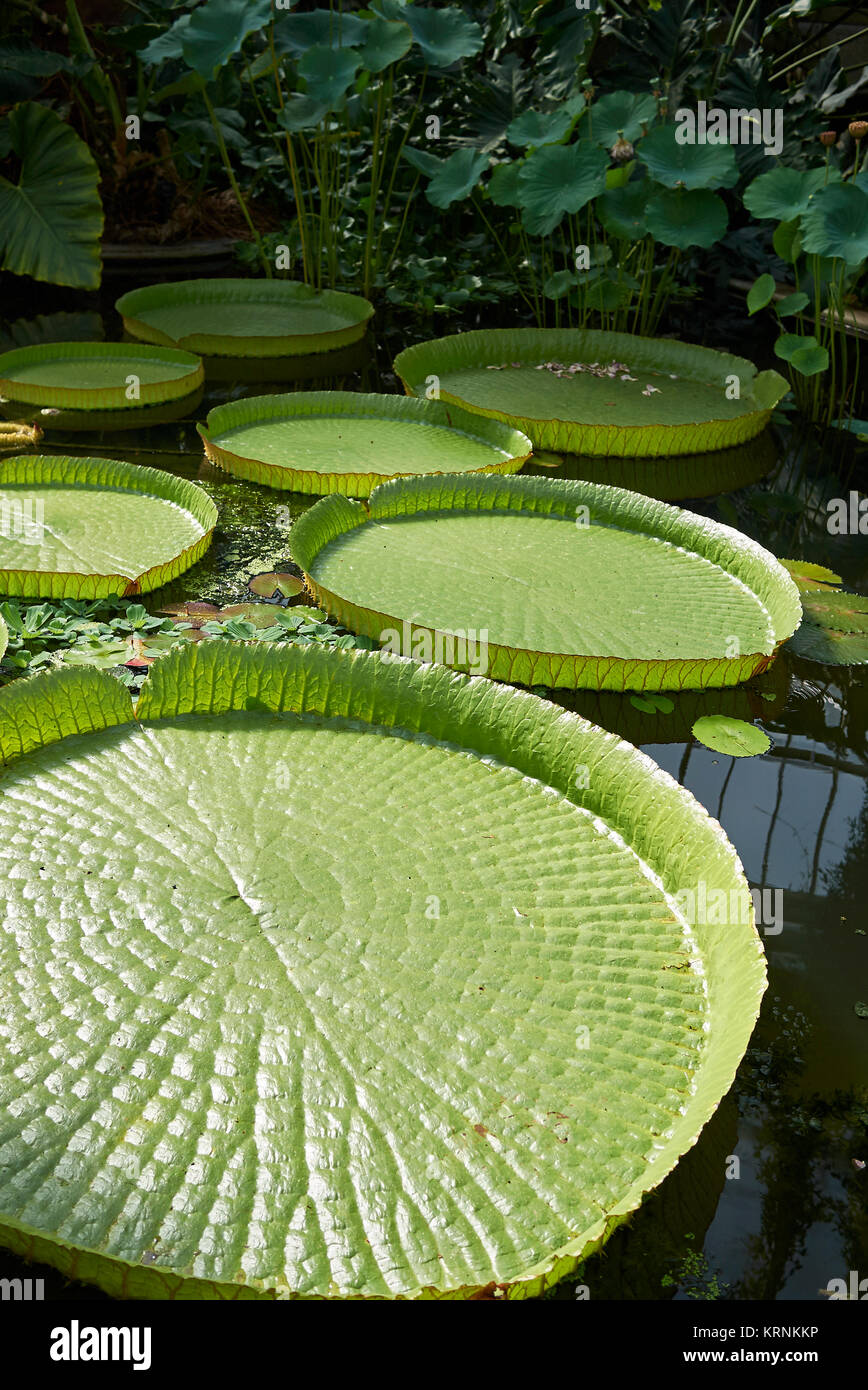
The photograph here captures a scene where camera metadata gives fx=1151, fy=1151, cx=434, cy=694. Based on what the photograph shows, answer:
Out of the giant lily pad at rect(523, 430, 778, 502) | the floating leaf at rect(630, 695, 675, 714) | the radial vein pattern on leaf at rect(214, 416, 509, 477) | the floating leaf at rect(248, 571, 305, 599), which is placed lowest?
the floating leaf at rect(630, 695, 675, 714)

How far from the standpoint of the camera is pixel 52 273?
507 centimetres

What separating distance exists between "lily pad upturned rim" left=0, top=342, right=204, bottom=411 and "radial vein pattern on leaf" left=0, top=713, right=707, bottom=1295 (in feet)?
7.77

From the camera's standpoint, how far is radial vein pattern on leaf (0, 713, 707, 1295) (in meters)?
1.21

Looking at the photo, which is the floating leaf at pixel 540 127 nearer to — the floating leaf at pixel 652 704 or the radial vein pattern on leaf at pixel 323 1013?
the floating leaf at pixel 652 704

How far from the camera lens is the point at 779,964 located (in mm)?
1773

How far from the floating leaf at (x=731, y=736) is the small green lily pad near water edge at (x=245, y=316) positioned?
3104mm

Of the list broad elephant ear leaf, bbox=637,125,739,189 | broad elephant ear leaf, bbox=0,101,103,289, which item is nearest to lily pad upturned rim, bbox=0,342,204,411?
broad elephant ear leaf, bbox=0,101,103,289

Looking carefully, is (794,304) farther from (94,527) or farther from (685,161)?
(94,527)

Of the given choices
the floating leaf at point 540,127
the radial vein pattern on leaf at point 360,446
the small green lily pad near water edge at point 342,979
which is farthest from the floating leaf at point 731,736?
the floating leaf at point 540,127

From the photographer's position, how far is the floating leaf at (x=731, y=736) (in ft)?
7.65

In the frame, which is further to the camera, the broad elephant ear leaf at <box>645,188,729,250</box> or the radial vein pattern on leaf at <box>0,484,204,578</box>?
the broad elephant ear leaf at <box>645,188,729,250</box>

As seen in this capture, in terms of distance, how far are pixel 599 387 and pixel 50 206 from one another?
2.62 m

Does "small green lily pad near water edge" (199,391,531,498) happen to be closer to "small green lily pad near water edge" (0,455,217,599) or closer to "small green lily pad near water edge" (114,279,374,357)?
"small green lily pad near water edge" (0,455,217,599)
